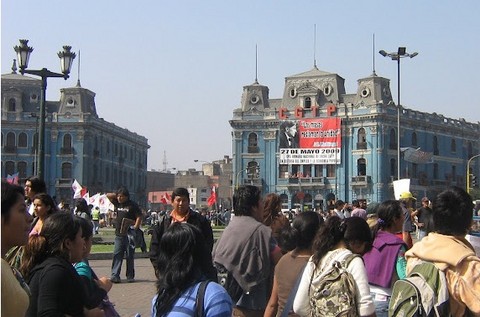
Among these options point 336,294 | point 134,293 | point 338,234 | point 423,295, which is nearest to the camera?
point 423,295

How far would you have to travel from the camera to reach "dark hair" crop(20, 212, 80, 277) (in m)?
4.38

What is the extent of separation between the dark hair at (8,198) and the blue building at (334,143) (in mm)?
58454

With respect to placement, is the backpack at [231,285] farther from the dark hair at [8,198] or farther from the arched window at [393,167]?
the arched window at [393,167]

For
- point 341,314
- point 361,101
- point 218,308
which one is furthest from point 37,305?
point 361,101

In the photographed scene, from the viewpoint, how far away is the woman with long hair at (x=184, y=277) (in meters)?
3.71

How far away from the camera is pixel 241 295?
613 centimetres

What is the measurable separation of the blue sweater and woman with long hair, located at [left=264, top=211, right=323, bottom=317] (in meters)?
1.97

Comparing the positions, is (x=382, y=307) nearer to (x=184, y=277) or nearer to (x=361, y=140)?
(x=184, y=277)

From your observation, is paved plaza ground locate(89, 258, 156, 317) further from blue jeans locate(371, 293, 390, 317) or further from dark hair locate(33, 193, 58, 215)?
blue jeans locate(371, 293, 390, 317)

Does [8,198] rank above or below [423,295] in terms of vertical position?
above

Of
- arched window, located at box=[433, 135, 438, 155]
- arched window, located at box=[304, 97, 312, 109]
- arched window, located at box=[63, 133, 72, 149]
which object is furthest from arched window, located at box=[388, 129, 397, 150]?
arched window, located at box=[63, 133, 72, 149]

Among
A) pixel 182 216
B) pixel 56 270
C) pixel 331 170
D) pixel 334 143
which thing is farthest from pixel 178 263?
pixel 331 170

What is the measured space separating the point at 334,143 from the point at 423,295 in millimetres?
60886

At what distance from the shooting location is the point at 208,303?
12.1 feet
